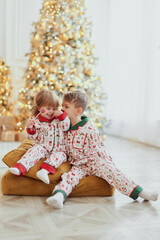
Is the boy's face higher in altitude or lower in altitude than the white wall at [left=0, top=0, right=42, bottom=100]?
lower

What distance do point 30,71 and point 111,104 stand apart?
2.12m

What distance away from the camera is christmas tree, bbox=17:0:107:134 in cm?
423

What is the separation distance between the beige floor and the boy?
112 mm

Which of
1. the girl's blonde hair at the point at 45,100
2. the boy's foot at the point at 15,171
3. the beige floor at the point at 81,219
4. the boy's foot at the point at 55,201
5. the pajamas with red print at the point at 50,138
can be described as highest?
the girl's blonde hair at the point at 45,100

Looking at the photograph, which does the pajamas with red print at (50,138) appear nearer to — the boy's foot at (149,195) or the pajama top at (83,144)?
the pajama top at (83,144)

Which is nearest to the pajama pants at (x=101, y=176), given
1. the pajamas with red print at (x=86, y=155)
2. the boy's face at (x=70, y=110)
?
the pajamas with red print at (x=86, y=155)

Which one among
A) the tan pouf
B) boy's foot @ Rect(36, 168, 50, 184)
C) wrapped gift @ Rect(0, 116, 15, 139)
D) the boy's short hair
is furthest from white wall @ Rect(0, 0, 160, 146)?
boy's foot @ Rect(36, 168, 50, 184)

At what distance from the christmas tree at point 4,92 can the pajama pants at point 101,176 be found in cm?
353

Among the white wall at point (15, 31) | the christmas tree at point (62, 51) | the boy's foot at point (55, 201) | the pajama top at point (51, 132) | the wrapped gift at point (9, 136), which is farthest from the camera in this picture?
the white wall at point (15, 31)

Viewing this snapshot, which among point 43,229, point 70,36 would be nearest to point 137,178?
point 43,229

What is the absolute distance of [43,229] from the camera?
1.64 metres

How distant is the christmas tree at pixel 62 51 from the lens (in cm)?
423

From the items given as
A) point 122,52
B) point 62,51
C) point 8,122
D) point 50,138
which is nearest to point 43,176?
point 50,138

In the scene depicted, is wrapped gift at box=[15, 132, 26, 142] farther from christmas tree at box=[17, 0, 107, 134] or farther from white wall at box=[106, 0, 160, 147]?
white wall at box=[106, 0, 160, 147]
